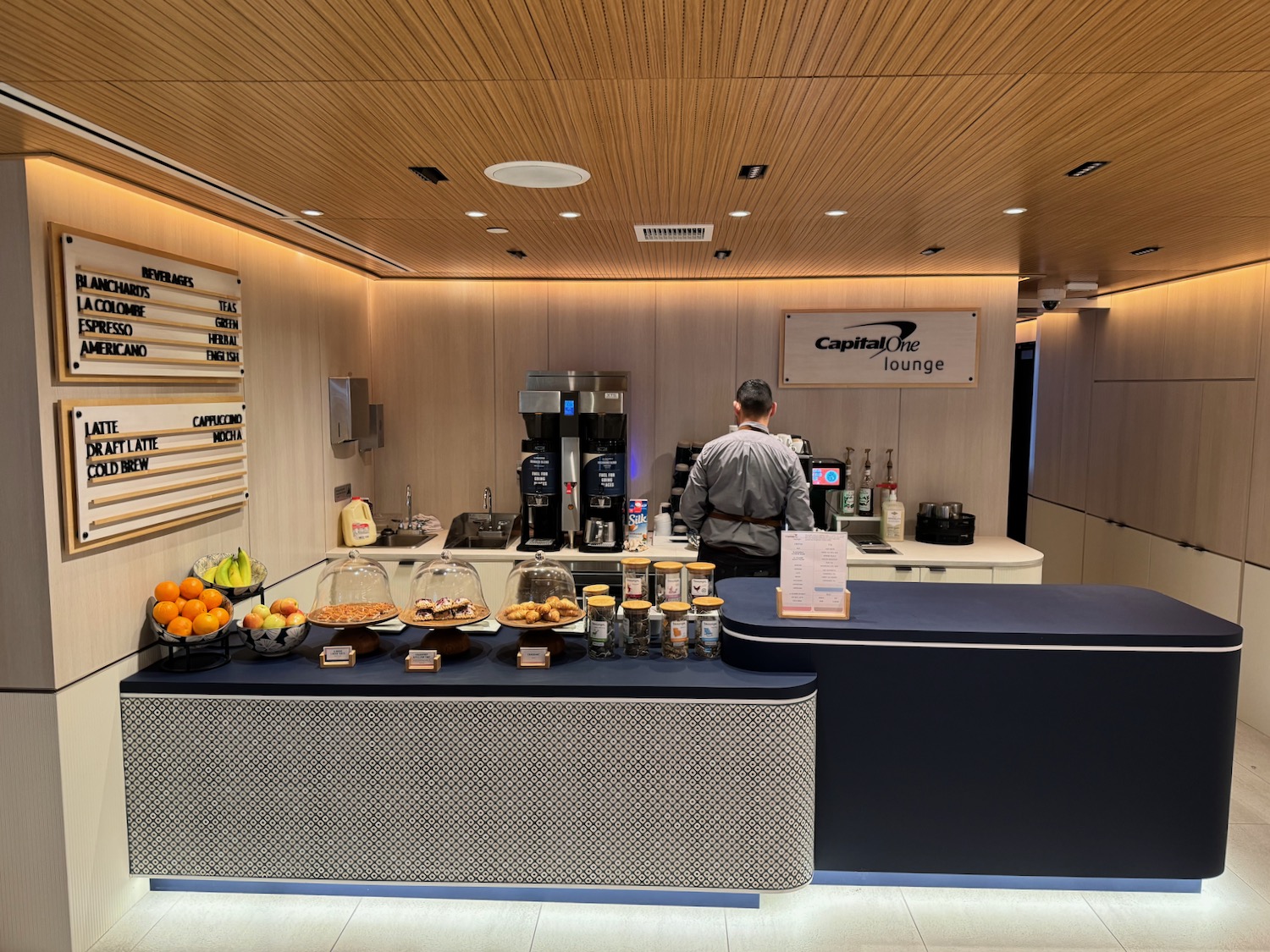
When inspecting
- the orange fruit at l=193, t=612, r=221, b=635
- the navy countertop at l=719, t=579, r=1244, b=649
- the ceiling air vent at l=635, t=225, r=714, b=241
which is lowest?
the orange fruit at l=193, t=612, r=221, b=635

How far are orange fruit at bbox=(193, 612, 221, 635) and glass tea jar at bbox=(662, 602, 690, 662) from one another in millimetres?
1660

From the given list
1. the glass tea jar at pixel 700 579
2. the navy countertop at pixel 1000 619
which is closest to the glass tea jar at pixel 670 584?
the glass tea jar at pixel 700 579

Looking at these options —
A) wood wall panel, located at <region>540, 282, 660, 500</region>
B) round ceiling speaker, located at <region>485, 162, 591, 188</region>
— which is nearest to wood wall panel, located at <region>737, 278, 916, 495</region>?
wood wall panel, located at <region>540, 282, 660, 500</region>

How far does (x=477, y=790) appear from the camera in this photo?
3012mm

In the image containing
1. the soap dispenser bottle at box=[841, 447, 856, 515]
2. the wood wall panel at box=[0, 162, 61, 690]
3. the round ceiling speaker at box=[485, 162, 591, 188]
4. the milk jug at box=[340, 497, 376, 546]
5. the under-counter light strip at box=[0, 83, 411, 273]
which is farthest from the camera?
the soap dispenser bottle at box=[841, 447, 856, 515]

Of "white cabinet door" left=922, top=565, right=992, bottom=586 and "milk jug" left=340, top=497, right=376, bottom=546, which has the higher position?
"milk jug" left=340, top=497, right=376, bottom=546

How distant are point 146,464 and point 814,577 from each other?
251 cm

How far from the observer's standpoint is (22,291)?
2.67m

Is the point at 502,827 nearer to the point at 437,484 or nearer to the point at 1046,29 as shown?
the point at 1046,29

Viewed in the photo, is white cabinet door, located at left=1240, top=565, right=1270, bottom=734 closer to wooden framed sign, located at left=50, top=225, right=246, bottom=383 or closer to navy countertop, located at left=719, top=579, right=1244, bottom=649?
navy countertop, located at left=719, top=579, right=1244, bottom=649

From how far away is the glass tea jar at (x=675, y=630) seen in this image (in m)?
3.15

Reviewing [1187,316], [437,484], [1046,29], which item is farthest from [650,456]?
[1046,29]

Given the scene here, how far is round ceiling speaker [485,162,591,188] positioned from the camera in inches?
114

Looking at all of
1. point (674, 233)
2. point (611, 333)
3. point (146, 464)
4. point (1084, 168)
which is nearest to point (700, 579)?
point (674, 233)
